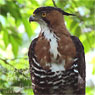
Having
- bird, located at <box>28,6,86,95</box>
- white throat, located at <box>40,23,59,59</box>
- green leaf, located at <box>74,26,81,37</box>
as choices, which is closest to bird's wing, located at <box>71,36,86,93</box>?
bird, located at <box>28,6,86,95</box>

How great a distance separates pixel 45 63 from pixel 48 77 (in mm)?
170

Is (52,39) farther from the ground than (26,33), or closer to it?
closer to it

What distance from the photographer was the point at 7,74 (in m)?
3.49

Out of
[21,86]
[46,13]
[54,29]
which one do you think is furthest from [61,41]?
[21,86]

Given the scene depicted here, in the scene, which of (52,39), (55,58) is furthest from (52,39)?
(55,58)

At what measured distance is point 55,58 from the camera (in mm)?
3062

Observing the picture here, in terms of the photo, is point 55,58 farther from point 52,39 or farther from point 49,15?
point 49,15

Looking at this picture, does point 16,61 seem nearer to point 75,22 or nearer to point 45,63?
point 45,63

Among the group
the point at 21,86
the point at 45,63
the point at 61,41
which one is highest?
the point at 61,41

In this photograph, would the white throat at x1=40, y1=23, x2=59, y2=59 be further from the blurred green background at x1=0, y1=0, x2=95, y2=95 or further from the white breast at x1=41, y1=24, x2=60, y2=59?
the blurred green background at x1=0, y1=0, x2=95, y2=95

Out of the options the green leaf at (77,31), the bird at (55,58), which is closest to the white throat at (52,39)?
the bird at (55,58)

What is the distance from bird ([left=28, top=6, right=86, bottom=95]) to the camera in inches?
121

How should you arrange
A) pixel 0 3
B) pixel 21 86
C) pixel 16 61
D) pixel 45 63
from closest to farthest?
pixel 45 63, pixel 21 86, pixel 16 61, pixel 0 3

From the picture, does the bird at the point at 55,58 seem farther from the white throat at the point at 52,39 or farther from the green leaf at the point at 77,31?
the green leaf at the point at 77,31
